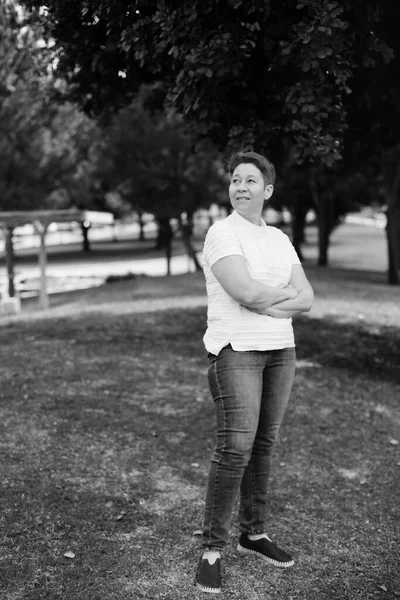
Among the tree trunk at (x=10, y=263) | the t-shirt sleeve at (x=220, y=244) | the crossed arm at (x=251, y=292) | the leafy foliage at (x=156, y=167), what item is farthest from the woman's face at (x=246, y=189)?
the tree trunk at (x=10, y=263)

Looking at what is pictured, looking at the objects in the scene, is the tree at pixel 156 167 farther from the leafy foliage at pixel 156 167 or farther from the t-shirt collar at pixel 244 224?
the t-shirt collar at pixel 244 224

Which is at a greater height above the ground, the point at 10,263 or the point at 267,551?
the point at 267,551

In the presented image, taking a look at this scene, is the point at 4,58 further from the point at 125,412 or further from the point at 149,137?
the point at 149,137

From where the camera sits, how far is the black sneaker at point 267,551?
4.03 metres

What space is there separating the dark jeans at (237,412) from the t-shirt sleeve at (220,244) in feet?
1.45

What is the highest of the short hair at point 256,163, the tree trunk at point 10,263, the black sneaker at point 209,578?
the short hair at point 256,163

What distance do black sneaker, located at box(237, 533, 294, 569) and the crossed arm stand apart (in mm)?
1294

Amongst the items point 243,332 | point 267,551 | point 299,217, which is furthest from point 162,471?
point 299,217

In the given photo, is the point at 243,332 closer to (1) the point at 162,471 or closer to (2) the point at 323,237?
(1) the point at 162,471

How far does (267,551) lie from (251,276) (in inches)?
60.3

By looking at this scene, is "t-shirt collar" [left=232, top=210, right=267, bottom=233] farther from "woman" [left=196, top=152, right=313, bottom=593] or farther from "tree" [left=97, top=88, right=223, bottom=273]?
"tree" [left=97, top=88, right=223, bottom=273]

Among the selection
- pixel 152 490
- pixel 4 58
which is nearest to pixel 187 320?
pixel 4 58

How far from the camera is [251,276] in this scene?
11.9ft

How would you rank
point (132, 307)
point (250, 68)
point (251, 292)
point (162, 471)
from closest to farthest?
1. point (251, 292)
2. point (162, 471)
3. point (250, 68)
4. point (132, 307)
